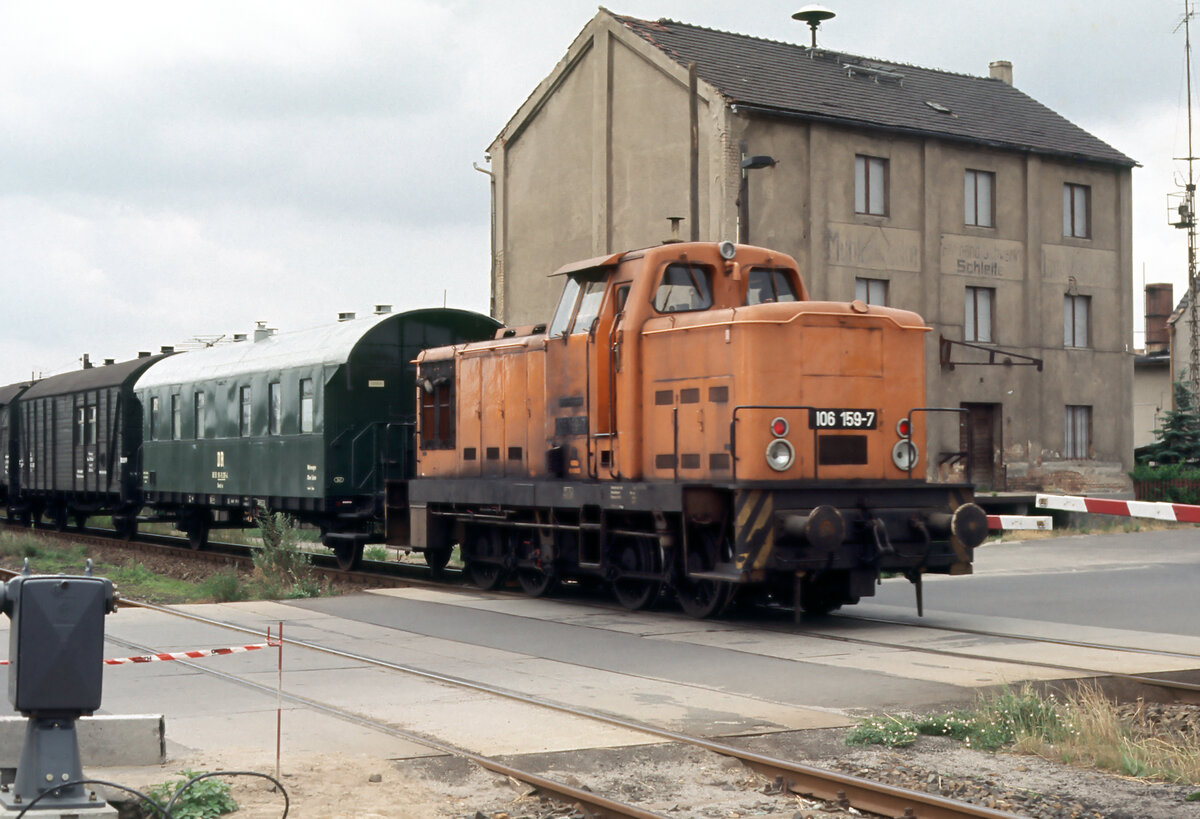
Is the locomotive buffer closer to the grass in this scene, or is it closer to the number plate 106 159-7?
the grass

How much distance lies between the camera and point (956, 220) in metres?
34.2

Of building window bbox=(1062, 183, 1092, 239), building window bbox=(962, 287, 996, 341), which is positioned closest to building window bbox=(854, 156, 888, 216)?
building window bbox=(962, 287, 996, 341)

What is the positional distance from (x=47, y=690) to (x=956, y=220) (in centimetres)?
3120

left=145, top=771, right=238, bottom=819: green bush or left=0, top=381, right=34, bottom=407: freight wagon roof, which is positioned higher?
left=0, top=381, right=34, bottom=407: freight wagon roof

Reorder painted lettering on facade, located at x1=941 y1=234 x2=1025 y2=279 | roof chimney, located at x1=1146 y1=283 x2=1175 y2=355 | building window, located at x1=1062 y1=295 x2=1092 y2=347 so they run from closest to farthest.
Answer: painted lettering on facade, located at x1=941 y1=234 x2=1025 y2=279
building window, located at x1=1062 y1=295 x2=1092 y2=347
roof chimney, located at x1=1146 y1=283 x2=1175 y2=355

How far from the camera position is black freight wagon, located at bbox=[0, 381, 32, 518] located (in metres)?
37.7

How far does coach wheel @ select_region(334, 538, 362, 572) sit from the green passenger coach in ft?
0.05

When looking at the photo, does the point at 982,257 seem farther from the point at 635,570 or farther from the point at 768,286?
the point at 635,570

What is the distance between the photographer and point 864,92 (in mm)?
34406

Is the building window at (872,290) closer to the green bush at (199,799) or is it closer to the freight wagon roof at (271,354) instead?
the freight wagon roof at (271,354)

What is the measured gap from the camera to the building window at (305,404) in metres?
20.6

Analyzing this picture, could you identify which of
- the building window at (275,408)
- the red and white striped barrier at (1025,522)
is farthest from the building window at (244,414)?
the red and white striped barrier at (1025,522)

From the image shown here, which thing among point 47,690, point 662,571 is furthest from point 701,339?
point 47,690

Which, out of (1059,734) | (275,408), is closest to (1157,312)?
(275,408)
